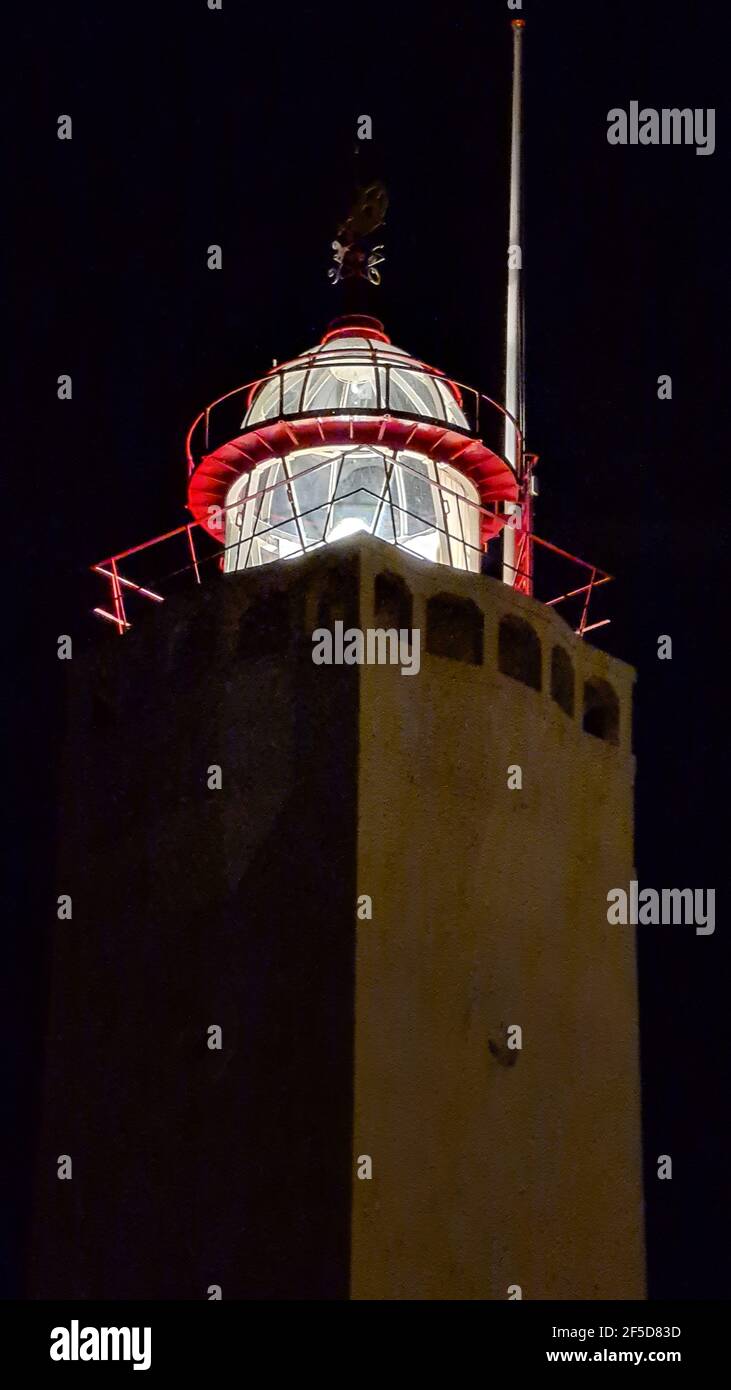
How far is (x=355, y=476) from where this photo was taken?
2133 cm

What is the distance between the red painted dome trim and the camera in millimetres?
21047

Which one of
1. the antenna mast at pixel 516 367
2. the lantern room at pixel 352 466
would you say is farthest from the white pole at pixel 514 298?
the lantern room at pixel 352 466

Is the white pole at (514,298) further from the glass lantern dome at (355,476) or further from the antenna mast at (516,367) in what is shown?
the glass lantern dome at (355,476)

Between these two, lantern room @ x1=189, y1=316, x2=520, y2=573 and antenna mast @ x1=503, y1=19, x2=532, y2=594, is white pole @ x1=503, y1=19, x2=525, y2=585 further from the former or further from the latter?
lantern room @ x1=189, y1=316, x2=520, y2=573

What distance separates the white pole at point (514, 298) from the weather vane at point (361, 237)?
7.02ft

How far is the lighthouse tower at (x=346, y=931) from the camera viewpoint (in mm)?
17516

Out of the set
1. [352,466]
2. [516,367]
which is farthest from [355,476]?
[516,367]

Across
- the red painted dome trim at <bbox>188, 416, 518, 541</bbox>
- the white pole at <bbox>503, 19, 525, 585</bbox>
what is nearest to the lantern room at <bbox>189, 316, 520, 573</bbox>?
the red painted dome trim at <bbox>188, 416, 518, 541</bbox>

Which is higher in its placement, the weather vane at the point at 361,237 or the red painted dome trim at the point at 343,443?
the weather vane at the point at 361,237

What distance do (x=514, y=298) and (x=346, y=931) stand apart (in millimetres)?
10926

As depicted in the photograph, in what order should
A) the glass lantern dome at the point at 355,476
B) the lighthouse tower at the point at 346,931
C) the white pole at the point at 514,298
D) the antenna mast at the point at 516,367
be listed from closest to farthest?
the lighthouse tower at the point at 346,931
the glass lantern dome at the point at 355,476
the antenna mast at the point at 516,367
the white pole at the point at 514,298

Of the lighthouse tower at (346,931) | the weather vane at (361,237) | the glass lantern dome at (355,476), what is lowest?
the lighthouse tower at (346,931)

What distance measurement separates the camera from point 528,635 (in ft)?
65.9
